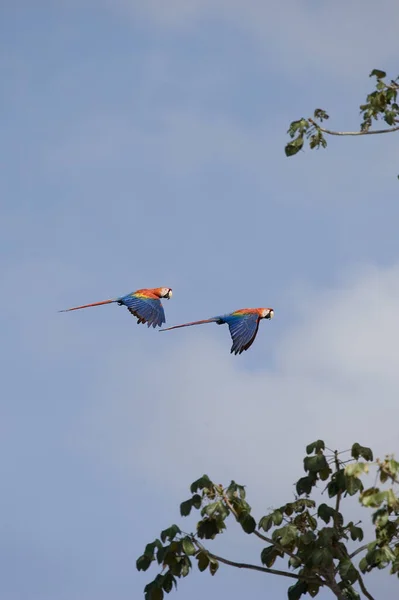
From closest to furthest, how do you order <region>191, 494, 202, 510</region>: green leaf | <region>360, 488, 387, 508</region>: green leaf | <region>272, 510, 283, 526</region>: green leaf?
<region>360, 488, 387, 508</region>: green leaf
<region>191, 494, 202, 510</region>: green leaf
<region>272, 510, 283, 526</region>: green leaf

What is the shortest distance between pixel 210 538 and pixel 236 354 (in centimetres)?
570

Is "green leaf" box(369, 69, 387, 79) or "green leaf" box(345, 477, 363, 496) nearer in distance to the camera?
"green leaf" box(345, 477, 363, 496)

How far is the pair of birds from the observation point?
21.4 metres

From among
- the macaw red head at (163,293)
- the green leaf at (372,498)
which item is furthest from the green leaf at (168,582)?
the macaw red head at (163,293)

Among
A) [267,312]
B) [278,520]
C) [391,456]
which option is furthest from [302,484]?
[267,312]

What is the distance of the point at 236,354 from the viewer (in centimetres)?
2081

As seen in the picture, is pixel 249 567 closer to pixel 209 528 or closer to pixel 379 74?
pixel 209 528

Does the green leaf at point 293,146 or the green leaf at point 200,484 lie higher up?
the green leaf at point 293,146

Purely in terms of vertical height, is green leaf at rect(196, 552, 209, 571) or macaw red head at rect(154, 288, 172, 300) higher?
macaw red head at rect(154, 288, 172, 300)

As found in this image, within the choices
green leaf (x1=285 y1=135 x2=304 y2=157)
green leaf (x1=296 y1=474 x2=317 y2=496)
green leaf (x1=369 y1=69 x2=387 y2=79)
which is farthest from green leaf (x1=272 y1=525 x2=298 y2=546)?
green leaf (x1=369 y1=69 x2=387 y2=79)

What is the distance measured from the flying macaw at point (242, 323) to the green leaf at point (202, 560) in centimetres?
569

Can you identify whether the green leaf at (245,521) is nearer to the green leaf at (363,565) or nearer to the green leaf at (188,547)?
the green leaf at (188,547)

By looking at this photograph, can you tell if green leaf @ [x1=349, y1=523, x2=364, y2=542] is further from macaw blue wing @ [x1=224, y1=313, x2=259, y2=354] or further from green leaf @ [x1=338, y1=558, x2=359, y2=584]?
macaw blue wing @ [x1=224, y1=313, x2=259, y2=354]

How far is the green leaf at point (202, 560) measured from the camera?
1559 centimetres
